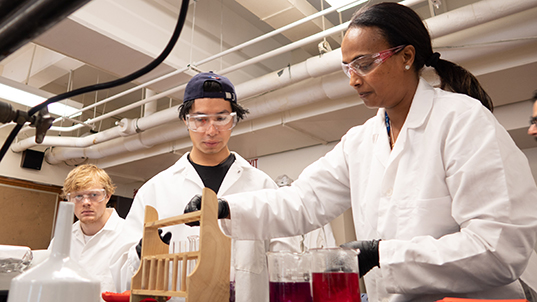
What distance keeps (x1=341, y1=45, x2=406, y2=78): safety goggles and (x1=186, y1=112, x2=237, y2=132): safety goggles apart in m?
0.67

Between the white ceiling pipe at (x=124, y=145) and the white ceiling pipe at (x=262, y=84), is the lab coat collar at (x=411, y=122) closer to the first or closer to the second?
the white ceiling pipe at (x=262, y=84)

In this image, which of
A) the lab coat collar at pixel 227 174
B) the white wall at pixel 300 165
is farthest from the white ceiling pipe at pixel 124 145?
the lab coat collar at pixel 227 174

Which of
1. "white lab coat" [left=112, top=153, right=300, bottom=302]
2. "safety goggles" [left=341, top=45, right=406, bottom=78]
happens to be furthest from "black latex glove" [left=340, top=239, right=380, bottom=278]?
"white lab coat" [left=112, top=153, right=300, bottom=302]

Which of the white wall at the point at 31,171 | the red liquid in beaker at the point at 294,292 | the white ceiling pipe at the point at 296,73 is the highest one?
the white ceiling pipe at the point at 296,73

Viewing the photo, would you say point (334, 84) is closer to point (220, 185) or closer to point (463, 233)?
point (220, 185)

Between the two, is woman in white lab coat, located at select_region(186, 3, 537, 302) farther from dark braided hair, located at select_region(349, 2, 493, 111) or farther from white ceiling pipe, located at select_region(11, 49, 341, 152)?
white ceiling pipe, located at select_region(11, 49, 341, 152)

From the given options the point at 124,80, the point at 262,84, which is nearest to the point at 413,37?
the point at 124,80

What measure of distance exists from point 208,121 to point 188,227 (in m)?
0.46

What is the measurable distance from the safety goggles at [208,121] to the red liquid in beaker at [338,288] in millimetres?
1076

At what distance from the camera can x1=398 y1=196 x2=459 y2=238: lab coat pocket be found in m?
1.00

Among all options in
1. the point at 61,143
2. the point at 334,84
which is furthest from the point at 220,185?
the point at 61,143

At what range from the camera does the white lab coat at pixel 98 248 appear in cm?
230

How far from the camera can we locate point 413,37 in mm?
1217

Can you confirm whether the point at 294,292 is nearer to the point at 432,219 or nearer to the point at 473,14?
the point at 432,219
